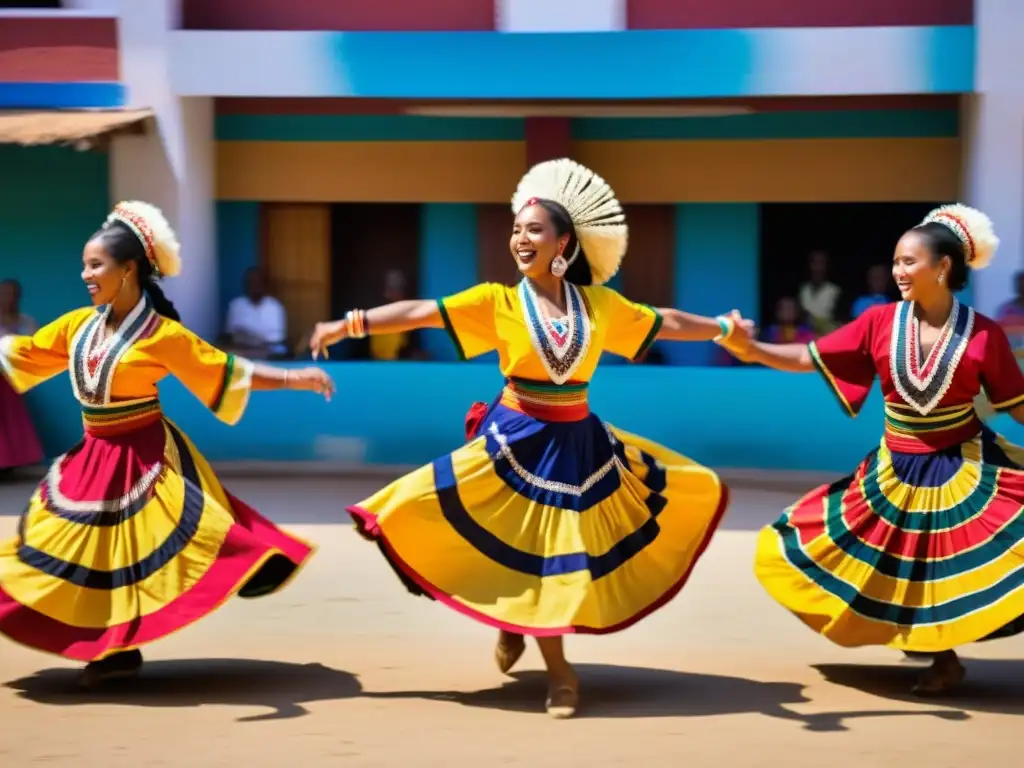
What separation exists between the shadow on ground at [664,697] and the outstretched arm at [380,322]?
1.27 meters

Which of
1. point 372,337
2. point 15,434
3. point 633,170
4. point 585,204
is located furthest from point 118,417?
point 633,170

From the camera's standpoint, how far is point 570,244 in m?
6.44

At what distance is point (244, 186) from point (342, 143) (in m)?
0.88

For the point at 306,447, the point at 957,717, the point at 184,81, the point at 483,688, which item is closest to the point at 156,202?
the point at 184,81

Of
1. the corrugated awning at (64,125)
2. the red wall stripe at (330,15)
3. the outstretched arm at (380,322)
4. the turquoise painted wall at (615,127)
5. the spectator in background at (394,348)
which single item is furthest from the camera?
the turquoise painted wall at (615,127)

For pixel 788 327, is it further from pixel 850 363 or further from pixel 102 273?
pixel 102 273

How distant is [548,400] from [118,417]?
1.52 meters

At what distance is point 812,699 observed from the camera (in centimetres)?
625

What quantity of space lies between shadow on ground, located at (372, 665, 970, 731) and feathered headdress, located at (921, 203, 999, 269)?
1.66 metres

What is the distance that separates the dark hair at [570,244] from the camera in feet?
20.8

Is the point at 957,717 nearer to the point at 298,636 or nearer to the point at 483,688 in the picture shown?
the point at 483,688

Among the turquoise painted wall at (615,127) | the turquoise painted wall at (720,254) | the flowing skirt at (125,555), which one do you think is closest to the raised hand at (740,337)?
the flowing skirt at (125,555)

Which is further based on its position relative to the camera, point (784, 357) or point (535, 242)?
point (784, 357)

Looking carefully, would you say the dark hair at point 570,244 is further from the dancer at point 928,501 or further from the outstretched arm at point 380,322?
the dancer at point 928,501
